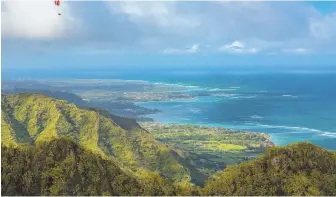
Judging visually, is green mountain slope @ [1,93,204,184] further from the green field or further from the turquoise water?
the turquoise water

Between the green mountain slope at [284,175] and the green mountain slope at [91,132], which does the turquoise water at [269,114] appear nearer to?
the green mountain slope at [91,132]

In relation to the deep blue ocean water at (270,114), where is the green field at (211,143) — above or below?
below

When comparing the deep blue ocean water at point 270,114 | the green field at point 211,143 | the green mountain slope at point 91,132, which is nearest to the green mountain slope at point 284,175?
the green mountain slope at point 91,132

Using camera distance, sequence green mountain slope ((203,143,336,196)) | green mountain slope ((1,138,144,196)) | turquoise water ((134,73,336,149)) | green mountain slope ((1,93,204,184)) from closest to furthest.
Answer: green mountain slope ((1,138,144,196)), green mountain slope ((203,143,336,196)), green mountain slope ((1,93,204,184)), turquoise water ((134,73,336,149))

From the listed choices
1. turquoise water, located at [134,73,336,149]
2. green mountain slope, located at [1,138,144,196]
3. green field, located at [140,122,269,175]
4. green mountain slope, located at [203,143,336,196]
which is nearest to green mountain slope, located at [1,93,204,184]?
green field, located at [140,122,269,175]

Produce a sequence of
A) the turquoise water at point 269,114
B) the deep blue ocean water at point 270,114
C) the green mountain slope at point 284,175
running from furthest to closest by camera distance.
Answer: the turquoise water at point 269,114 < the deep blue ocean water at point 270,114 < the green mountain slope at point 284,175

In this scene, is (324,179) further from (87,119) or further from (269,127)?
(269,127)

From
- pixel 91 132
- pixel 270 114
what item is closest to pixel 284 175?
pixel 91 132

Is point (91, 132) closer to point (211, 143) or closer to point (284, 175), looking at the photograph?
point (211, 143)
